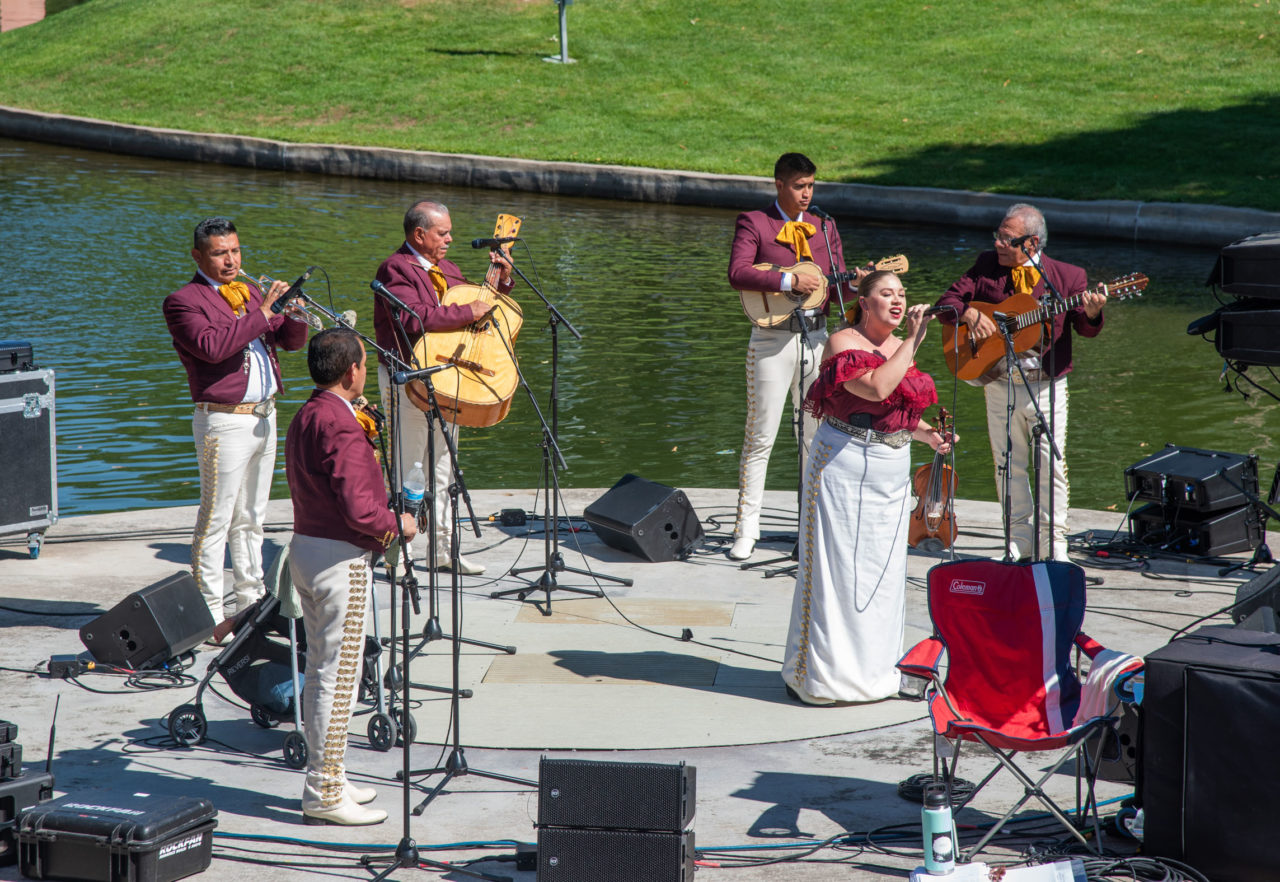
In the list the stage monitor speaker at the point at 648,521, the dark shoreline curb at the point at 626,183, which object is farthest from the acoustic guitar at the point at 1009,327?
the dark shoreline curb at the point at 626,183

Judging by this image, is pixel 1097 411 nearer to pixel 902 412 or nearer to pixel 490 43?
pixel 902 412

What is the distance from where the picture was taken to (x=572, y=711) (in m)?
6.84

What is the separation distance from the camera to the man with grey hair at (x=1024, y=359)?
27.6ft

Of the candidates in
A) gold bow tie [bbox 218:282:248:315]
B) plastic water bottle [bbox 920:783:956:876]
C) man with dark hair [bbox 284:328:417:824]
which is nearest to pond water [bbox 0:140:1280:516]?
man with dark hair [bbox 284:328:417:824]

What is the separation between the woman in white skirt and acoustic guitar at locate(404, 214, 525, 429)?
2.35 metres

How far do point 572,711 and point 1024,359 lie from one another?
360 cm

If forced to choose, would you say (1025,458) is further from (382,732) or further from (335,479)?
(335,479)

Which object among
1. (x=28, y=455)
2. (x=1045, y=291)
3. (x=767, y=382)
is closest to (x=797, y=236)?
(x=767, y=382)

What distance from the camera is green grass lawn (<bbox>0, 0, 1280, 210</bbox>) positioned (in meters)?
26.9

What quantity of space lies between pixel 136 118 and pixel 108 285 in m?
14.5

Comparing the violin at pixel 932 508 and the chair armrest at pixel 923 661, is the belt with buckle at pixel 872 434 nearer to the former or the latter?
the chair armrest at pixel 923 661

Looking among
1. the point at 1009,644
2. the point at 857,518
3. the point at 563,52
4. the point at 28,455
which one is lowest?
the point at 1009,644

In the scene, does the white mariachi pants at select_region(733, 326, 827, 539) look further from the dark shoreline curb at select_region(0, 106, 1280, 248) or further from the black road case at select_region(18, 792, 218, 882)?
the dark shoreline curb at select_region(0, 106, 1280, 248)

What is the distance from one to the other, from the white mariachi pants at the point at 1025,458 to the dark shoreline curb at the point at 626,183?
575 inches
